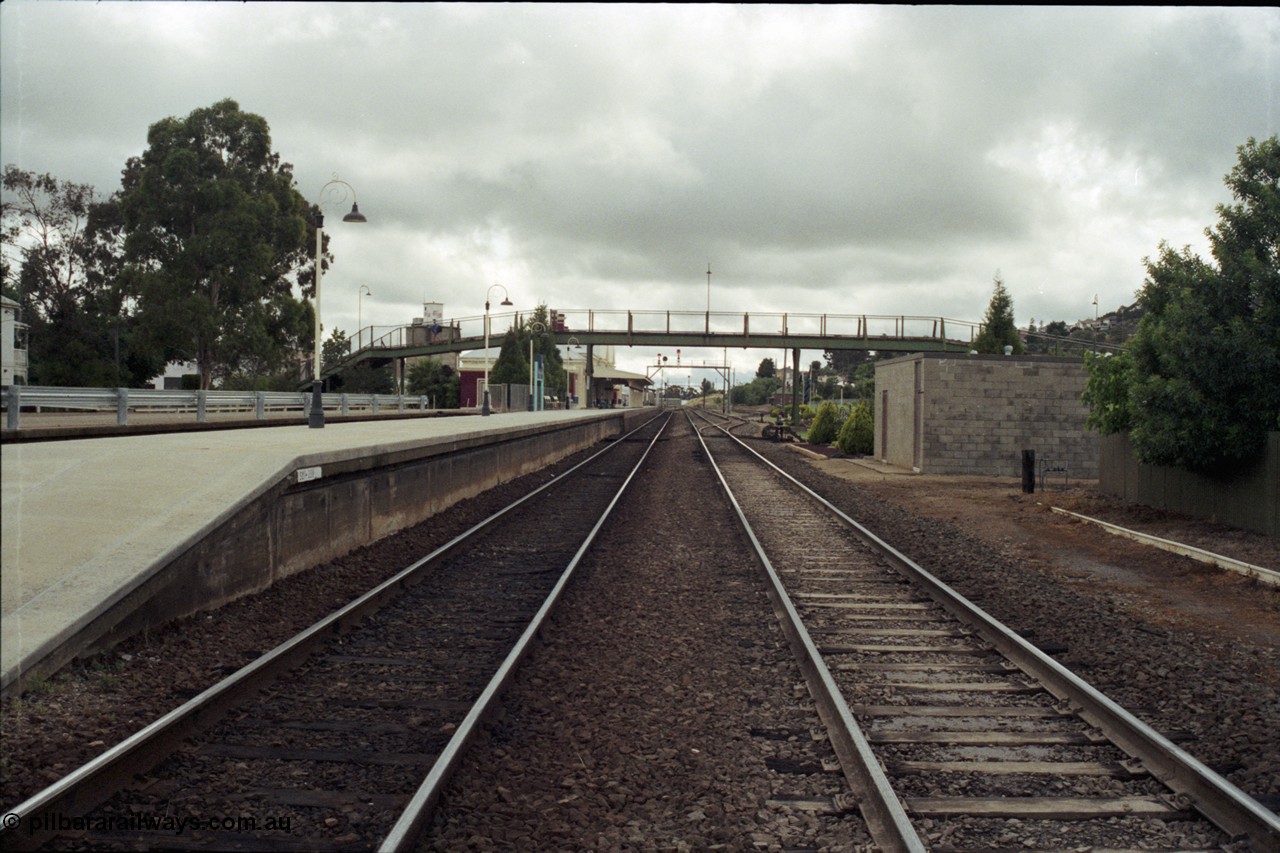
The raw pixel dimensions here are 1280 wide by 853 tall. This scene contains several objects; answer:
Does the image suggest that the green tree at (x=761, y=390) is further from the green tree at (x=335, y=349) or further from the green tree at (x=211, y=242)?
the green tree at (x=211, y=242)

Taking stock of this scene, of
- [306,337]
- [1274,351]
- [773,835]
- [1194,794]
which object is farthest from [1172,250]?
[306,337]

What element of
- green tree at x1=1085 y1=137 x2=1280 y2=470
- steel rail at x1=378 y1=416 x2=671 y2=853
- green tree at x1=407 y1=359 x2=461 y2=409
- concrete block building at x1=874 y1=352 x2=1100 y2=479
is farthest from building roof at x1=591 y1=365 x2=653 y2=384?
steel rail at x1=378 y1=416 x2=671 y2=853

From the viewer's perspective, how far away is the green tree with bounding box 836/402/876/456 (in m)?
34.2

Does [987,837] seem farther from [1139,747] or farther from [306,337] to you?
[306,337]

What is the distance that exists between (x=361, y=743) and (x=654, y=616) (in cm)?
354

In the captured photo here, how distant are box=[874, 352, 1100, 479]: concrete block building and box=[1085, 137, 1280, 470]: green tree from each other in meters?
10.1

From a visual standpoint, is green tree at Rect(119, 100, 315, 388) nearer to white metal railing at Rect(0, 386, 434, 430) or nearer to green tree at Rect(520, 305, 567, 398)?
white metal railing at Rect(0, 386, 434, 430)

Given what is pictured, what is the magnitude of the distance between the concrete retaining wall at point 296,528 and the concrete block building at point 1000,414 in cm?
1274

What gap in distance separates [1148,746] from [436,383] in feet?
227

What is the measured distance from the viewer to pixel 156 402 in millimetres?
24672

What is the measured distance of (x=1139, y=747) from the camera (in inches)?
198

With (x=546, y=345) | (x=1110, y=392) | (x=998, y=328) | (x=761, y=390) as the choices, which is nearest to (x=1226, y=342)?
(x=1110, y=392)

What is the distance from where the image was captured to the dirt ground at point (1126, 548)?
8727 millimetres

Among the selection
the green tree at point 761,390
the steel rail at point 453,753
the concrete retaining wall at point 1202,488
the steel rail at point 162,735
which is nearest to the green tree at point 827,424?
the concrete retaining wall at point 1202,488
